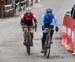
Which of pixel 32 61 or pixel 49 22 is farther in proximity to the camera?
pixel 49 22

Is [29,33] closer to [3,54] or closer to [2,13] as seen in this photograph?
[3,54]

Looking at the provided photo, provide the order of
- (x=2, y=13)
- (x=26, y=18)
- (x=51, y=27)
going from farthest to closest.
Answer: (x=2, y=13) → (x=26, y=18) → (x=51, y=27)

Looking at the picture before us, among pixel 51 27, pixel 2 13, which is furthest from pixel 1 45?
pixel 2 13

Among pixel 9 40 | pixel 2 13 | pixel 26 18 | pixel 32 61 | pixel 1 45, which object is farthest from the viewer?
pixel 2 13

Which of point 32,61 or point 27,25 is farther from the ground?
point 27,25

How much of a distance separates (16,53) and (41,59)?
201 centimetres

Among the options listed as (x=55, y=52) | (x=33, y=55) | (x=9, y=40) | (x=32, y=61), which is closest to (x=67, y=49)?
(x=55, y=52)

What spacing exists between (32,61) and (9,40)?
267 inches

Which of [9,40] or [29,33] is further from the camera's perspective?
[9,40]

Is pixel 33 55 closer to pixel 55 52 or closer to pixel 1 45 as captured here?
pixel 55 52

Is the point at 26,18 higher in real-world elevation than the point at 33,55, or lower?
higher

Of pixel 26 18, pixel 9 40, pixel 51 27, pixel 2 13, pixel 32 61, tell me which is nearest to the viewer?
pixel 32 61

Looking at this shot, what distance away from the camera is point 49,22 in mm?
14477

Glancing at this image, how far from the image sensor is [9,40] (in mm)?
20000
